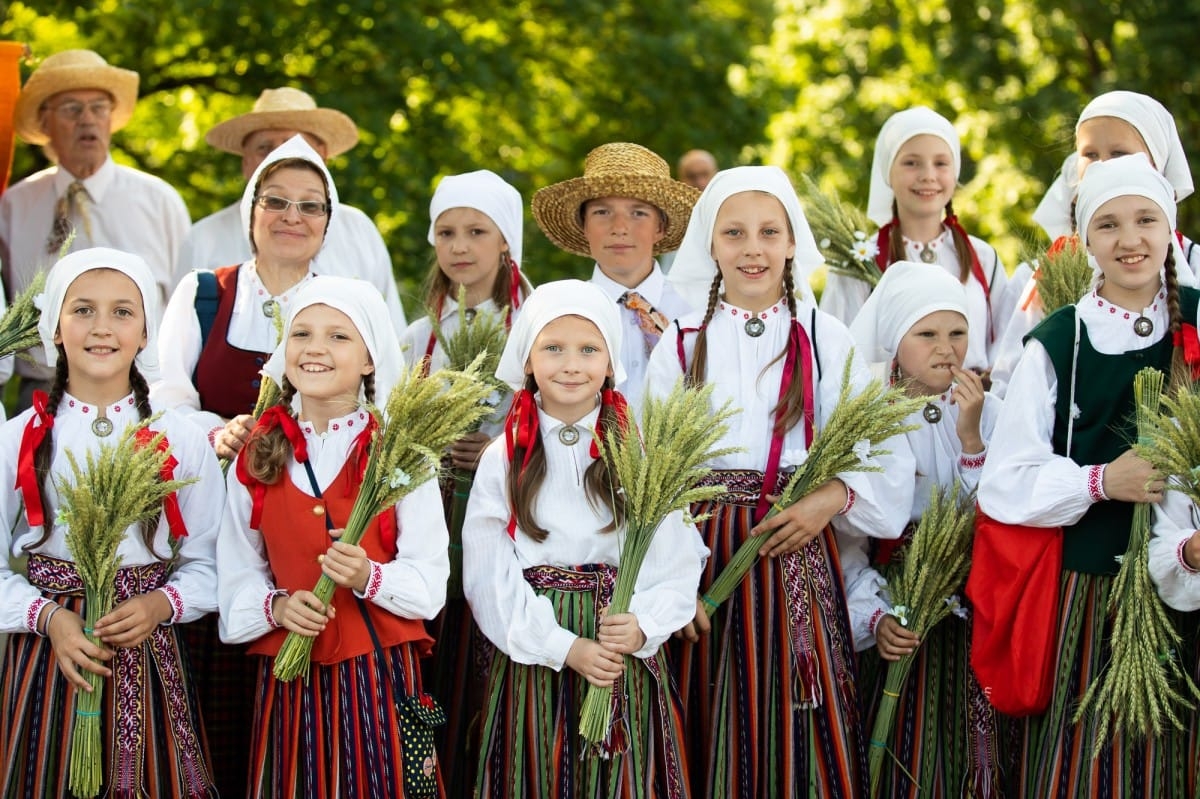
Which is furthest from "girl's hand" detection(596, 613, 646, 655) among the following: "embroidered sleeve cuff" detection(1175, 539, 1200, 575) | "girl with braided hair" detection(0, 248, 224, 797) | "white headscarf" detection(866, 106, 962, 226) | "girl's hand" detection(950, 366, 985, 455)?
"white headscarf" detection(866, 106, 962, 226)

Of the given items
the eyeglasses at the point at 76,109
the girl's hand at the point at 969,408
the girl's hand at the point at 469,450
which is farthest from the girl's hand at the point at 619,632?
the eyeglasses at the point at 76,109

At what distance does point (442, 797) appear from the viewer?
4.80 metres

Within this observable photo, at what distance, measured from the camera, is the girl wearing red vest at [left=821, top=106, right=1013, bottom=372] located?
20.6 ft

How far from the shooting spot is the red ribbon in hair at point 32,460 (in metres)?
4.57

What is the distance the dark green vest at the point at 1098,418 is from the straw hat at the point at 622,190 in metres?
1.92

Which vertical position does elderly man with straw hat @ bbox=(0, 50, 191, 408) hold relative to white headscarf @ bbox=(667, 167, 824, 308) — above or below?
above

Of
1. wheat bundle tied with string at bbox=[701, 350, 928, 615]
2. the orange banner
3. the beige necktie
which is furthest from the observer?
the beige necktie

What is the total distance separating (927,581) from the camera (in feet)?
16.4

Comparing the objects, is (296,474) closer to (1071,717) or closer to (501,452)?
(501,452)

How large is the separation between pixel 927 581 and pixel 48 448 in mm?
2862

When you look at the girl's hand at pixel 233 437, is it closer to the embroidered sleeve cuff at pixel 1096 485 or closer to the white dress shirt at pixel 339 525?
the white dress shirt at pixel 339 525

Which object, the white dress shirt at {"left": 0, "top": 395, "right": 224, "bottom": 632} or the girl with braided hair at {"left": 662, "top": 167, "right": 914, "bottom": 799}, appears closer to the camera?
the white dress shirt at {"left": 0, "top": 395, "right": 224, "bottom": 632}

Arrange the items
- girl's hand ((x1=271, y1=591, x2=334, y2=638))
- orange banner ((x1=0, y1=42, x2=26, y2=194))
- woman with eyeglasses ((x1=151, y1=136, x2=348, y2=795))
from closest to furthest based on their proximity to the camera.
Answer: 1. girl's hand ((x1=271, y1=591, x2=334, y2=638))
2. woman with eyeglasses ((x1=151, y1=136, x2=348, y2=795))
3. orange banner ((x1=0, y1=42, x2=26, y2=194))

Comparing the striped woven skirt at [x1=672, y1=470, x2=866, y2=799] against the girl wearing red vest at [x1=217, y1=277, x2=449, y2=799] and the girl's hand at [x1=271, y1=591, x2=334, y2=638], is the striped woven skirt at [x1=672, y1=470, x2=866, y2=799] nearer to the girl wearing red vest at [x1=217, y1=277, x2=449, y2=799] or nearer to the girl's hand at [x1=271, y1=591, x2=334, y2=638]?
the girl wearing red vest at [x1=217, y1=277, x2=449, y2=799]
